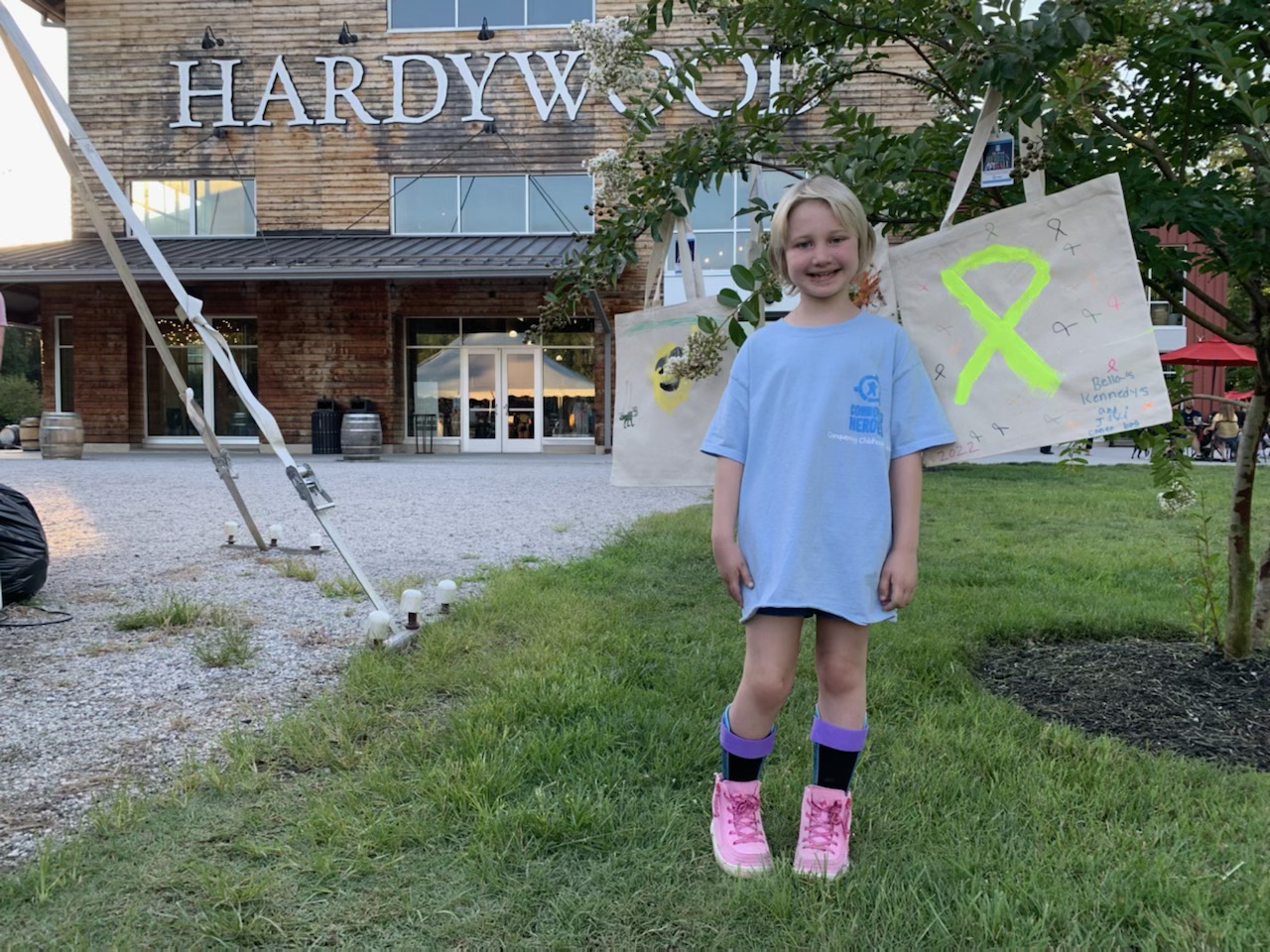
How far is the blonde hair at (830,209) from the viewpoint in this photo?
6.12 ft

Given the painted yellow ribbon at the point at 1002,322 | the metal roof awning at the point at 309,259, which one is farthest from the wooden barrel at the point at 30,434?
the painted yellow ribbon at the point at 1002,322

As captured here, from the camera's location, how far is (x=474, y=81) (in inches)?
666

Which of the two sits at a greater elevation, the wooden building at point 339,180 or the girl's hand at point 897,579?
the wooden building at point 339,180

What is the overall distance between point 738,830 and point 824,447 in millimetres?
874

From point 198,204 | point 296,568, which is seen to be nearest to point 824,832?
point 296,568

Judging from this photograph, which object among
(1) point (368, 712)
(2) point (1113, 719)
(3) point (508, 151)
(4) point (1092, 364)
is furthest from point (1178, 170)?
(3) point (508, 151)

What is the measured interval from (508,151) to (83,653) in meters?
15.3

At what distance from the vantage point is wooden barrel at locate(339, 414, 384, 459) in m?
15.4

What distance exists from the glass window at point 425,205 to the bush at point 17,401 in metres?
21.4

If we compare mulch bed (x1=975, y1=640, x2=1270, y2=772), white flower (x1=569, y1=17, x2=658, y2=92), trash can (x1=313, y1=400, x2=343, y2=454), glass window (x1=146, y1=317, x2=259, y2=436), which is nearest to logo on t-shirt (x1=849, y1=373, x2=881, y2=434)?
mulch bed (x1=975, y1=640, x2=1270, y2=772)

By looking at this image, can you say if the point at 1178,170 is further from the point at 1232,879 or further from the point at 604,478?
the point at 604,478

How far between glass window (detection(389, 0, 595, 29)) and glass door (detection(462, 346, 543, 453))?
21.0 feet

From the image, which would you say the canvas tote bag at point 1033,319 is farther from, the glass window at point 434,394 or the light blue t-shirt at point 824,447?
the glass window at point 434,394

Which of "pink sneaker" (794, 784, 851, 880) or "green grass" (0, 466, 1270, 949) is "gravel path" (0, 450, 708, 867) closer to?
"green grass" (0, 466, 1270, 949)
